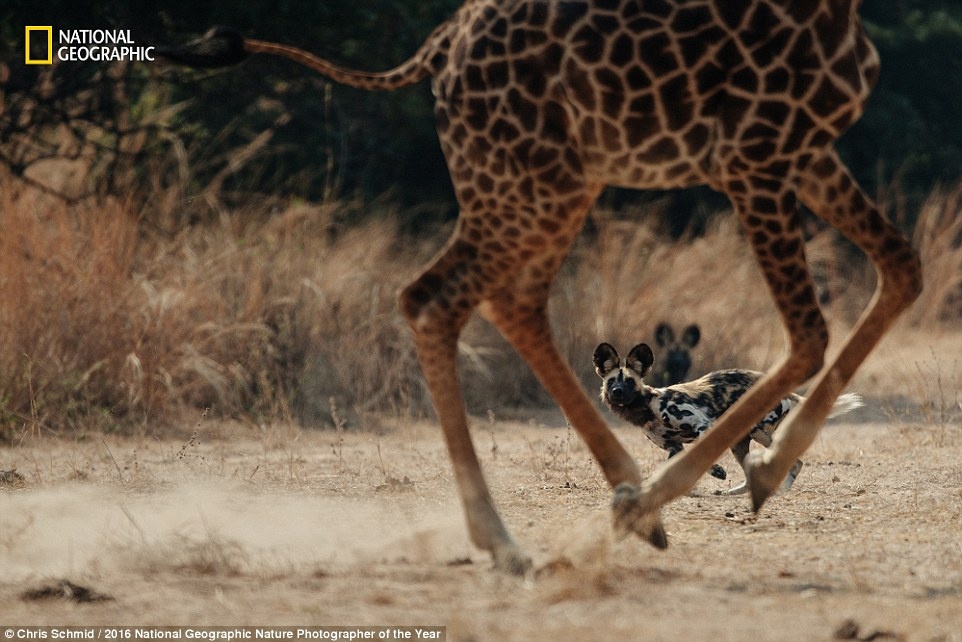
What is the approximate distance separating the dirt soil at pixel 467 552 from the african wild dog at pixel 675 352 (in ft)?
7.96

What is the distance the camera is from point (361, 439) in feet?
28.0

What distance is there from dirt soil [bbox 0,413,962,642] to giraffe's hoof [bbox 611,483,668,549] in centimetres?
8

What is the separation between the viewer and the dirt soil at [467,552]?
3674 millimetres

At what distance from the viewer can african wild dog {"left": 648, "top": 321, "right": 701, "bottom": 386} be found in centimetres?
961

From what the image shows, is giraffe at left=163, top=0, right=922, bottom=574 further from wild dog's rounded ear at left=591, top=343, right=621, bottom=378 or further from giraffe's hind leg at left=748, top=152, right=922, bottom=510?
wild dog's rounded ear at left=591, top=343, right=621, bottom=378

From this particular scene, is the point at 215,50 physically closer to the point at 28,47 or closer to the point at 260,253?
the point at 260,253

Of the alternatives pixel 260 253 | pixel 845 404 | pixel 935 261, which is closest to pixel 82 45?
pixel 260 253

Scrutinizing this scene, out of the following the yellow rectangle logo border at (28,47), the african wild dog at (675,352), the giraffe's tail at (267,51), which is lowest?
the african wild dog at (675,352)

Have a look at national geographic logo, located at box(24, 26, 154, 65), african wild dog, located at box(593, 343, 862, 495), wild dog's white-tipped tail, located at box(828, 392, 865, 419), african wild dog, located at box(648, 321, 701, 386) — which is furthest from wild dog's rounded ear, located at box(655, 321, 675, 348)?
national geographic logo, located at box(24, 26, 154, 65)

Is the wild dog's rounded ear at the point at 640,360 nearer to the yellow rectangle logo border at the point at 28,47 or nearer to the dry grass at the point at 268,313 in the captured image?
the dry grass at the point at 268,313

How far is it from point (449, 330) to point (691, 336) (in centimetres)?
536

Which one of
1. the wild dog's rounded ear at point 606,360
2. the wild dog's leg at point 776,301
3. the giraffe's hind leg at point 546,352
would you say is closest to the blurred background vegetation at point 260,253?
the wild dog's rounded ear at point 606,360

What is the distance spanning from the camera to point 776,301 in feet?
14.4

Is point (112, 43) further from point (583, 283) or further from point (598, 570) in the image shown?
point (598, 570)
